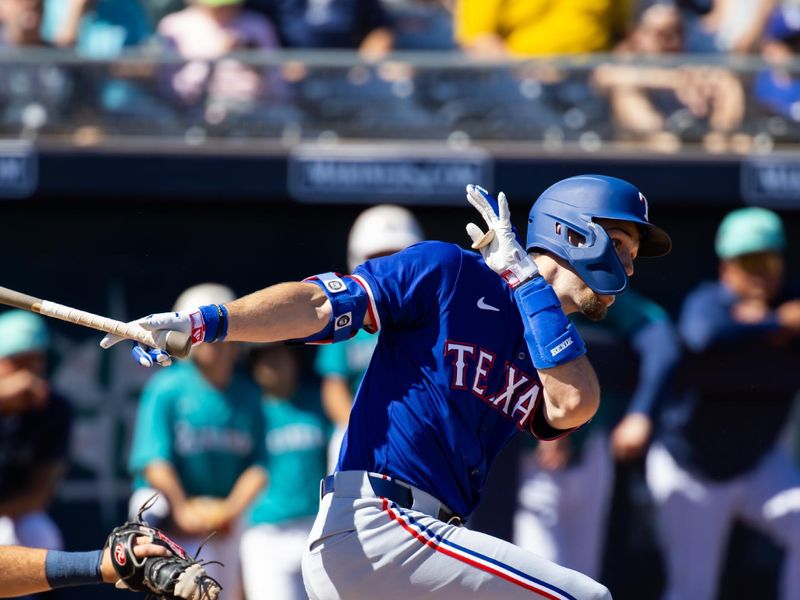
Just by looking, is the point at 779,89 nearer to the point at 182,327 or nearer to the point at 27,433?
the point at 27,433

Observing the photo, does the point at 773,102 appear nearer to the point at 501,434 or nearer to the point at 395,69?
the point at 395,69

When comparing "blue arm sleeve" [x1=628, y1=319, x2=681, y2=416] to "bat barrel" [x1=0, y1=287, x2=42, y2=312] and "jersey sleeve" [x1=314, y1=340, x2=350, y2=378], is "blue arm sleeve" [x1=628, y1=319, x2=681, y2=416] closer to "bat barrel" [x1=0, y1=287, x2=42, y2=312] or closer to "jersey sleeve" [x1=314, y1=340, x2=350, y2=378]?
"jersey sleeve" [x1=314, y1=340, x2=350, y2=378]

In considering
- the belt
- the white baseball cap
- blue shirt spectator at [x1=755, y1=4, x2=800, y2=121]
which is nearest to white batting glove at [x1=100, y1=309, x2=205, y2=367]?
the belt

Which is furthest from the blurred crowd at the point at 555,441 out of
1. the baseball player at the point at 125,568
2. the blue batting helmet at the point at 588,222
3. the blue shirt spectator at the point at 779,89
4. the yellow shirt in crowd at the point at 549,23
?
the baseball player at the point at 125,568

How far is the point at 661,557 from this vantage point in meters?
7.42

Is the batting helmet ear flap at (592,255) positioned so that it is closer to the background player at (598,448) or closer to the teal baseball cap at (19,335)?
the background player at (598,448)

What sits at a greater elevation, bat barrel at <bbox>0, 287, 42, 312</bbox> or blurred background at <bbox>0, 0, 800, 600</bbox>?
blurred background at <bbox>0, 0, 800, 600</bbox>

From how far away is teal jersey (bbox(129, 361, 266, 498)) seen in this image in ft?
21.7

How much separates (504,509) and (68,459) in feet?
7.79

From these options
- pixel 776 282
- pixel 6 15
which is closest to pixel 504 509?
→ pixel 776 282

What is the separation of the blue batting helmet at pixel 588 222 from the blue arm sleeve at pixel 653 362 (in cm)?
368

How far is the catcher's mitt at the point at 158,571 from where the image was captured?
10.3 ft

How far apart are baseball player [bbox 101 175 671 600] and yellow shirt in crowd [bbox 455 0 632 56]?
385 cm

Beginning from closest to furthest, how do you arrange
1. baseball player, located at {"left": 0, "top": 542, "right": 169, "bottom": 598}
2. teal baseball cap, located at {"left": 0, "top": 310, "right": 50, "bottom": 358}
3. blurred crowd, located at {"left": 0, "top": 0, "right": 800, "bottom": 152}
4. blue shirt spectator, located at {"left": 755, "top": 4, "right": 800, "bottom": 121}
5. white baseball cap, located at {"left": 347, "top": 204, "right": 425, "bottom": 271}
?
baseball player, located at {"left": 0, "top": 542, "right": 169, "bottom": 598} < white baseball cap, located at {"left": 347, "top": 204, "right": 425, "bottom": 271} < teal baseball cap, located at {"left": 0, "top": 310, "right": 50, "bottom": 358} < blurred crowd, located at {"left": 0, "top": 0, "right": 800, "bottom": 152} < blue shirt spectator, located at {"left": 755, "top": 4, "right": 800, "bottom": 121}
